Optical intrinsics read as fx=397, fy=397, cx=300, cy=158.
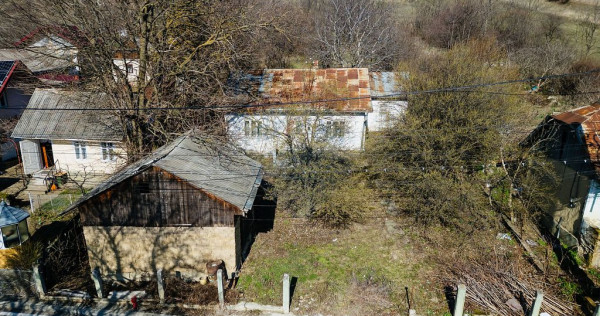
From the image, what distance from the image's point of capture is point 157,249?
12422mm

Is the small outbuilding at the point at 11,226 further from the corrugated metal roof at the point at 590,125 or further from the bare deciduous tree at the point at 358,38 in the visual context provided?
the bare deciduous tree at the point at 358,38

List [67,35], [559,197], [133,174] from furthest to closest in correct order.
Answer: [67,35] < [559,197] < [133,174]

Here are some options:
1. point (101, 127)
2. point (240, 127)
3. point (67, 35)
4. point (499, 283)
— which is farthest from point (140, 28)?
point (499, 283)

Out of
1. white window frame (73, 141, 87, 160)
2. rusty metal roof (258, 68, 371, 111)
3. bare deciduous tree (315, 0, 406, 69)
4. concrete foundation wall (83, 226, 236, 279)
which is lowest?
concrete foundation wall (83, 226, 236, 279)

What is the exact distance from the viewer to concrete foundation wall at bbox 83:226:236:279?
40.1ft

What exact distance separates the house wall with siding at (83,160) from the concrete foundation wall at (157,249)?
8875 mm

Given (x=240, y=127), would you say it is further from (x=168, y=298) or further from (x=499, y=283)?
(x=499, y=283)

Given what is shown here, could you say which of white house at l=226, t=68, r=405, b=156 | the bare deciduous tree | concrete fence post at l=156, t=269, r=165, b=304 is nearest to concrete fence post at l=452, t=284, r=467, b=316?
concrete fence post at l=156, t=269, r=165, b=304

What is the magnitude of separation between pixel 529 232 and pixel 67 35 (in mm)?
21096

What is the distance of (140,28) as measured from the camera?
1764 centimetres

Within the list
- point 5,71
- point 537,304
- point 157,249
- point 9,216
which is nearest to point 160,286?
point 157,249

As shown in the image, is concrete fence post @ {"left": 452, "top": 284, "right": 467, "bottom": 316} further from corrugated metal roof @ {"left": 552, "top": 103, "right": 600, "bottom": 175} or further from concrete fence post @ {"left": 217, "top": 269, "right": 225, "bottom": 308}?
corrugated metal roof @ {"left": 552, "top": 103, "right": 600, "bottom": 175}

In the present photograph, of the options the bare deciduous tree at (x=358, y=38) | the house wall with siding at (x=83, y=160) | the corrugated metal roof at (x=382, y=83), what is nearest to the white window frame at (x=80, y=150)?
the house wall with siding at (x=83, y=160)

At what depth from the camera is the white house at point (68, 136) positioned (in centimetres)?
2011
